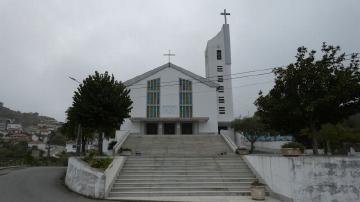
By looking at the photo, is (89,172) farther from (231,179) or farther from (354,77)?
(354,77)

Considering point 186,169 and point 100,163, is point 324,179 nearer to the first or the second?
point 186,169

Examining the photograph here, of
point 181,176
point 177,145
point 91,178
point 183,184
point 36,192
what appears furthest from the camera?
point 177,145

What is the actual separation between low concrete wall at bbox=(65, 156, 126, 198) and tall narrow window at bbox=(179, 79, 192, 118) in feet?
80.2

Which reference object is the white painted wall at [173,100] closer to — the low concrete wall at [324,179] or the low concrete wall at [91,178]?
the low concrete wall at [91,178]

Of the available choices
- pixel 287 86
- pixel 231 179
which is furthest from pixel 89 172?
pixel 287 86

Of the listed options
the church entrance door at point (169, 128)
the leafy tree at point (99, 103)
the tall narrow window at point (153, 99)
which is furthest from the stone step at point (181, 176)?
the church entrance door at point (169, 128)

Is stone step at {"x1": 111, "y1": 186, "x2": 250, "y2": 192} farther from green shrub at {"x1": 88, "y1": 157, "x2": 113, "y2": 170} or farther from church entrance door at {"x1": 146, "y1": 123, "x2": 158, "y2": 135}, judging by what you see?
church entrance door at {"x1": 146, "y1": 123, "x2": 158, "y2": 135}

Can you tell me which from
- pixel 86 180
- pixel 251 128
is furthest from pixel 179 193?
pixel 251 128

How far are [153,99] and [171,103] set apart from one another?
232cm

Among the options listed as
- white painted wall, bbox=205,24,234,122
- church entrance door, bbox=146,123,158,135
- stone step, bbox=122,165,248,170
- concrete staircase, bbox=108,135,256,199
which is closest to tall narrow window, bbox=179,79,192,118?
church entrance door, bbox=146,123,158,135

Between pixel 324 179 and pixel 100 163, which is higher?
pixel 100 163

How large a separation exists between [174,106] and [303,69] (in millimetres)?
27659

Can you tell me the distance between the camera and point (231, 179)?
629 inches

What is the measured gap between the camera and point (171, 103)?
41.8 metres
